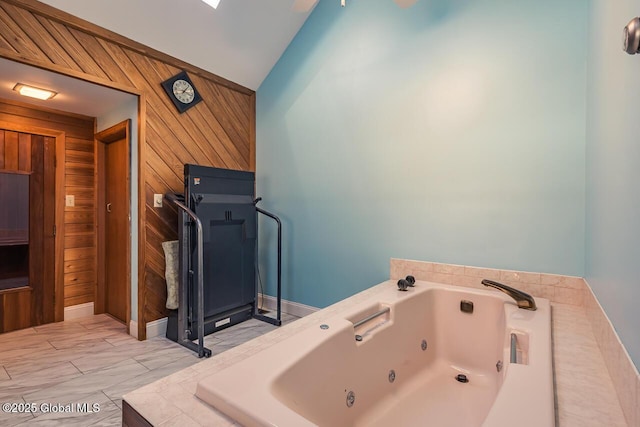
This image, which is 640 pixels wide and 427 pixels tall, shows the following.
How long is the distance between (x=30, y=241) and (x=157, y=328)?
152 centimetres

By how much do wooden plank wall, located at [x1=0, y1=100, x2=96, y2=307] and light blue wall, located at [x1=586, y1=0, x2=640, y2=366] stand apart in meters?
4.08

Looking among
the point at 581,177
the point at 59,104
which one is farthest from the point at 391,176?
the point at 59,104

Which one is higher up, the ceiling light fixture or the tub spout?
the ceiling light fixture

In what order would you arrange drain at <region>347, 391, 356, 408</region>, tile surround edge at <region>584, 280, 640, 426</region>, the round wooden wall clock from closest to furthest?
1. tile surround edge at <region>584, 280, 640, 426</region>
2. drain at <region>347, 391, 356, 408</region>
3. the round wooden wall clock

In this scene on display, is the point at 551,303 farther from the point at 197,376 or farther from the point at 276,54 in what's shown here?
the point at 276,54

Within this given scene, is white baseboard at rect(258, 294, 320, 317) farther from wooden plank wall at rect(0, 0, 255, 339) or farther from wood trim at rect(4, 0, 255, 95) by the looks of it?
wood trim at rect(4, 0, 255, 95)

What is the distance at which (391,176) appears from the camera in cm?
241

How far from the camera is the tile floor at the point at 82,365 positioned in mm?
1673

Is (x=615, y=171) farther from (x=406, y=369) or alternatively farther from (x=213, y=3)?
(x=213, y=3)

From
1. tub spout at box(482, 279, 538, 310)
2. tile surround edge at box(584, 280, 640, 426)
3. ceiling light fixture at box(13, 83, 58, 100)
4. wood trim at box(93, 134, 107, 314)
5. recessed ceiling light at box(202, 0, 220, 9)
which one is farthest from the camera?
wood trim at box(93, 134, 107, 314)

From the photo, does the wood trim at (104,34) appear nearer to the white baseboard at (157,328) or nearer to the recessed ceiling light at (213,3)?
the recessed ceiling light at (213,3)

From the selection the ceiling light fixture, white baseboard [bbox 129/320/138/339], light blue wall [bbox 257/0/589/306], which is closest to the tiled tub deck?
light blue wall [bbox 257/0/589/306]

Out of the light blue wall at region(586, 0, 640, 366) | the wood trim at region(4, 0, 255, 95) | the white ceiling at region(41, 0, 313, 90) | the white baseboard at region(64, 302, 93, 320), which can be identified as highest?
the white ceiling at region(41, 0, 313, 90)

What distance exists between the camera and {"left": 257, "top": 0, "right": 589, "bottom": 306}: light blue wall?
1.78m
